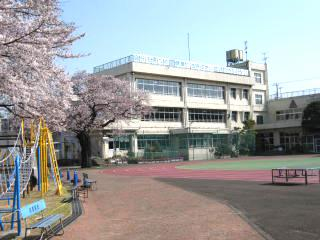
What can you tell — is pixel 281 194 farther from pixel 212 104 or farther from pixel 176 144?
pixel 212 104

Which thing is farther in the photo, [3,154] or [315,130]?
[315,130]

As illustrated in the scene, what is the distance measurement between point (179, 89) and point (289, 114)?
22706 mm

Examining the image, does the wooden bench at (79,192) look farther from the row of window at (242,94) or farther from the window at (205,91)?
the row of window at (242,94)

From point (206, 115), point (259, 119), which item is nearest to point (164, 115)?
point (206, 115)

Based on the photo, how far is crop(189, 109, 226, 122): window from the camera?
222ft

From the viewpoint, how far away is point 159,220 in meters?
11.1

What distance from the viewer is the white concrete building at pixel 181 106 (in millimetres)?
58906

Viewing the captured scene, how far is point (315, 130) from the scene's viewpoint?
2547 inches

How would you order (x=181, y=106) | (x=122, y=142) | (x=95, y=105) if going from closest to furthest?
(x=95, y=105), (x=122, y=142), (x=181, y=106)

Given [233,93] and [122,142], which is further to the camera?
[233,93]

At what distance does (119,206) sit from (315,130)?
55811mm

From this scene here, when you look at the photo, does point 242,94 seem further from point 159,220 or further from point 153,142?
point 159,220

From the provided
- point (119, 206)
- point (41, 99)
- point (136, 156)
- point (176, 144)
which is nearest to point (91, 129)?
point (136, 156)

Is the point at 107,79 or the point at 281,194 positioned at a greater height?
the point at 107,79
